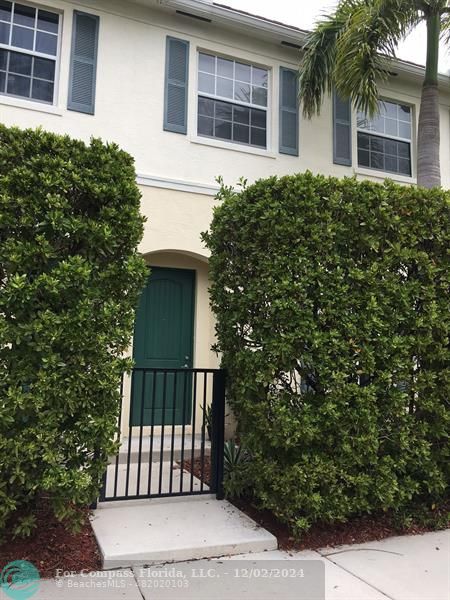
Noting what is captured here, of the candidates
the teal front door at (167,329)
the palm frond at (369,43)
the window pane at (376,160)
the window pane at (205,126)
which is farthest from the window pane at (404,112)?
the teal front door at (167,329)

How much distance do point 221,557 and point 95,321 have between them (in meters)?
2.04

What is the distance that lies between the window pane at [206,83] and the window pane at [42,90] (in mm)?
2359

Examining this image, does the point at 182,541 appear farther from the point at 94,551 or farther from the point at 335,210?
the point at 335,210

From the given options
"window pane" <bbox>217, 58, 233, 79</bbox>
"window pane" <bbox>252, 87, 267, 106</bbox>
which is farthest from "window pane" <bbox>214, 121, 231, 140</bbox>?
"window pane" <bbox>217, 58, 233, 79</bbox>

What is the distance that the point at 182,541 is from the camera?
371 centimetres

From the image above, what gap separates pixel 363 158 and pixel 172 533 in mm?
7622

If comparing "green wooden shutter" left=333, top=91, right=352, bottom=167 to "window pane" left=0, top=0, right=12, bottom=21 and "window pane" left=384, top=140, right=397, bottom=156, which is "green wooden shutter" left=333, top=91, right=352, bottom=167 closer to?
"window pane" left=384, top=140, right=397, bottom=156

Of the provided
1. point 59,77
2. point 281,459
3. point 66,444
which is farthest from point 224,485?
point 59,77

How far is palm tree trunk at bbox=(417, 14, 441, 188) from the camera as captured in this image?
7.62 metres

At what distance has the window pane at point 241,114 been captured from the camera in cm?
812

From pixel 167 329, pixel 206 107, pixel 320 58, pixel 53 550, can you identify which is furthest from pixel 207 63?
pixel 53 550

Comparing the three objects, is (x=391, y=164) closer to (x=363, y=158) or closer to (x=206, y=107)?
(x=363, y=158)

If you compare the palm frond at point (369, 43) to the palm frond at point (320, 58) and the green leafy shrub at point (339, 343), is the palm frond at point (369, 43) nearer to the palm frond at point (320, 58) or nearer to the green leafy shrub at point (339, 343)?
the palm frond at point (320, 58)

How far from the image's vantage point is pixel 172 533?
3.85 m
